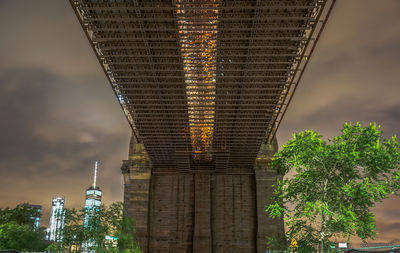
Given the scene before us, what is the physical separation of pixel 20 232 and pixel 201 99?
2109 centimetres

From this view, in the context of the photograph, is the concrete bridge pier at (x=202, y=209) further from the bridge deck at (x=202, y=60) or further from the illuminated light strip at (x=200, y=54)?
the illuminated light strip at (x=200, y=54)

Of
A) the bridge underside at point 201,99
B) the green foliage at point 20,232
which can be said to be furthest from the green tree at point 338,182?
the green foliage at point 20,232

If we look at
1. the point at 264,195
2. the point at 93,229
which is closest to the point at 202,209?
the point at 264,195

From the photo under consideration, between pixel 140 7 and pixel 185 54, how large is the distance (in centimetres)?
732

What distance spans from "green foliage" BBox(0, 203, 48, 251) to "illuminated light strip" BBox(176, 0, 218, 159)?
720 inches

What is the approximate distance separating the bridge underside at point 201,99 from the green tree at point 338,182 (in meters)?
7.39

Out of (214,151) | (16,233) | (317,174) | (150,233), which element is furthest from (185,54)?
(150,233)

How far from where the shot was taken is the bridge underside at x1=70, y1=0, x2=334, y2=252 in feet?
87.9

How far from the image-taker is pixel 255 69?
105 ft

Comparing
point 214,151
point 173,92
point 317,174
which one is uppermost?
point 173,92

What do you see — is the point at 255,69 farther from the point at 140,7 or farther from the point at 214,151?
the point at 214,151

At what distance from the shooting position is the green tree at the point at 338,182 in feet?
81.5

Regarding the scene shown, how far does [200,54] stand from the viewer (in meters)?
30.8

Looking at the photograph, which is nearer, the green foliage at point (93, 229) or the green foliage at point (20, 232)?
the green foliage at point (93, 229)
